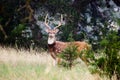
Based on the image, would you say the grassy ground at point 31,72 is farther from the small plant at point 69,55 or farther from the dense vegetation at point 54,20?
the dense vegetation at point 54,20

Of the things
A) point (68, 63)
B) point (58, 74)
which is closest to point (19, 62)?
point (68, 63)

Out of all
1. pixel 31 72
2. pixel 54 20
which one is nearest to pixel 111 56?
pixel 31 72

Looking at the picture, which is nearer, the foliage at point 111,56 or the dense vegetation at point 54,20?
the foliage at point 111,56

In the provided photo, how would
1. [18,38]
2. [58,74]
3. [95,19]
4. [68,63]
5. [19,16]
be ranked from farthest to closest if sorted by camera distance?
[95,19] < [19,16] < [18,38] < [68,63] < [58,74]

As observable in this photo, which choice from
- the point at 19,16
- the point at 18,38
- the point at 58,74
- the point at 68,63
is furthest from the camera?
the point at 19,16

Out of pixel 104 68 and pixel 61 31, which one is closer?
pixel 104 68

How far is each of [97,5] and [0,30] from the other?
7.05 m

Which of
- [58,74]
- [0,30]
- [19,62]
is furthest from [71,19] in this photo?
[58,74]

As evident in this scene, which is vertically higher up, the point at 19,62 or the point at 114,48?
the point at 114,48

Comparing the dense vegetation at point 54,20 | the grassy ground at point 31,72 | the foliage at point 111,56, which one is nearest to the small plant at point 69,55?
the grassy ground at point 31,72

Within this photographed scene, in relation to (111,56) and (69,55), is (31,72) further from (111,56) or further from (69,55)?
(69,55)

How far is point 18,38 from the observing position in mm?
20141

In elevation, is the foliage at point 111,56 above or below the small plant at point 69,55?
above

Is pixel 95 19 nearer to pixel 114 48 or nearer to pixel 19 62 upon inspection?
pixel 19 62
